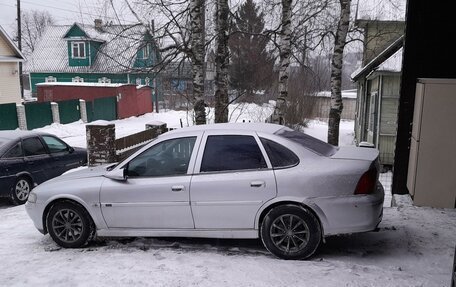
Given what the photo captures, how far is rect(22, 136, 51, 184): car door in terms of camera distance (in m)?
9.57

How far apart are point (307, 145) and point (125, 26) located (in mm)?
7597

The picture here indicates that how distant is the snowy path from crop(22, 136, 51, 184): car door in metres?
3.80

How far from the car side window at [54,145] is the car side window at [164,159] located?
18.8 feet

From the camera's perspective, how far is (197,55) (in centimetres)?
1031

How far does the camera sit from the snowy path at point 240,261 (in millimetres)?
4242

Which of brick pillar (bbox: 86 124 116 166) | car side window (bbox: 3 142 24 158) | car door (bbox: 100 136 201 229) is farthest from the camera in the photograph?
brick pillar (bbox: 86 124 116 166)

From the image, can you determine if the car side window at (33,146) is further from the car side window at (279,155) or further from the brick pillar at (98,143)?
the car side window at (279,155)

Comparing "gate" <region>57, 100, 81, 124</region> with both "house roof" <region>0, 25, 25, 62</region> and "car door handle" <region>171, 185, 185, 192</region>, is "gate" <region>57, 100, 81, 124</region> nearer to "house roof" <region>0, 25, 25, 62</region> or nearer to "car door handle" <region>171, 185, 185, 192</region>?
"house roof" <region>0, 25, 25, 62</region>

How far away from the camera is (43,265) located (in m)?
4.92

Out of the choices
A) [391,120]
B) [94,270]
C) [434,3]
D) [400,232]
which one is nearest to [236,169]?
[94,270]

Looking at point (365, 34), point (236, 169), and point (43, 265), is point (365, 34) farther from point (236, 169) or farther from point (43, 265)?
point (43, 265)

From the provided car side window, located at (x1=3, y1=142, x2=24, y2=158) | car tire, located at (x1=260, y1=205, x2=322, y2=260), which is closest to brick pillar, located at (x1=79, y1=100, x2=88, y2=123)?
car side window, located at (x1=3, y1=142, x2=24, y2=158)

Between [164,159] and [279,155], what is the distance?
145 centimetres

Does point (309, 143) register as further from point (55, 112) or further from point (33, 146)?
point (55, 112)
